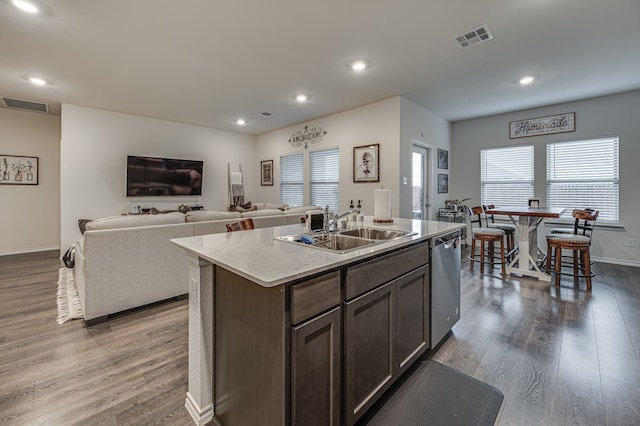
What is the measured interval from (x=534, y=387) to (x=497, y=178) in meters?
5.02

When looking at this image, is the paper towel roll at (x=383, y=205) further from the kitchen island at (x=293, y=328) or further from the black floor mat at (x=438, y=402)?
the black floor mat at (x=438, y=402)

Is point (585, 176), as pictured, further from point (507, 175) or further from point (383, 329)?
point (383, 329)

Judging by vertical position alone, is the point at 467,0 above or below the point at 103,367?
above

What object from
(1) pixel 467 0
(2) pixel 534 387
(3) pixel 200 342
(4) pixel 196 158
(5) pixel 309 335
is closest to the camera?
(5) pixel 309 335

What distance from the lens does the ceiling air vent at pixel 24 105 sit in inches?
191

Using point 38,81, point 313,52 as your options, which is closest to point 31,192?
point 38,81

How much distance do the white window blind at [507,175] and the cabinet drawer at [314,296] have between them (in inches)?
226

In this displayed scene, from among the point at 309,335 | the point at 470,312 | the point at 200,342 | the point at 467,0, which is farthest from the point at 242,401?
the point at 467,0

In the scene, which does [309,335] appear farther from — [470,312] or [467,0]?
[467,0]

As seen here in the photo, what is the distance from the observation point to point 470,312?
112 inches

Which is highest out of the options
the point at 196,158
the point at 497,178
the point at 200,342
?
the point at 196,158

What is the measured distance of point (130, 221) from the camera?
2.79m

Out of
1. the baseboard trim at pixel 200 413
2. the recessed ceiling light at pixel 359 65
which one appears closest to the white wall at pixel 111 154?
the recessed ceiling light at pixel 359 65

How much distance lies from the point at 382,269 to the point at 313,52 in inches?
106
